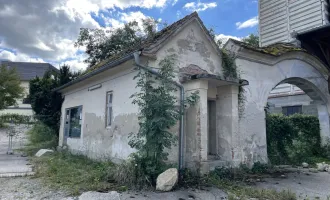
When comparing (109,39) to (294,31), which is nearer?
(294,31)

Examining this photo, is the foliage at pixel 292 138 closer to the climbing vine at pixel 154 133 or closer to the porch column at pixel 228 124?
the porch column at pixel 228 124

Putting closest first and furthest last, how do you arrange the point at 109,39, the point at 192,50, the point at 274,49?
the point at 192,50 < the point at 274,49 < the point at 109,39

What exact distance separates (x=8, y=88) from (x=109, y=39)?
1252 centimetres

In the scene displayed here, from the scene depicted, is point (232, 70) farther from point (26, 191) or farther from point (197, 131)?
point (26, 191)

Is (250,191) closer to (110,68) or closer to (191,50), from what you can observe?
(191,50)

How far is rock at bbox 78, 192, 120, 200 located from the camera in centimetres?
479

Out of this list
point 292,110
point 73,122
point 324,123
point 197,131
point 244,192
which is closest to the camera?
point 244,192

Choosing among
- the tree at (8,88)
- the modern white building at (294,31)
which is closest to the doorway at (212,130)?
the modern white building at (294,31)

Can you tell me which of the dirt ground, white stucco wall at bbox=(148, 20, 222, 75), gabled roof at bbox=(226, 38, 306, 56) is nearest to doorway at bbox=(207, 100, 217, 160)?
white stucco wall at bbox=(148, 20, 222, 75)

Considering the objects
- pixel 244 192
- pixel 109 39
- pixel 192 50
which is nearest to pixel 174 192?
pixel 244 192

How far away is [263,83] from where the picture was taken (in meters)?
8.87

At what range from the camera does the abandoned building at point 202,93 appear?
680 cm

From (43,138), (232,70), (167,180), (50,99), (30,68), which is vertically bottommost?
(167,180)

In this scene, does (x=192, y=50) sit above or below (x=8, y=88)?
below
